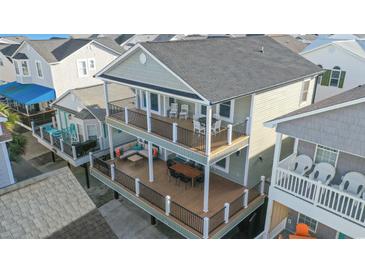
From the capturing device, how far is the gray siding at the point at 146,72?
12.6 m

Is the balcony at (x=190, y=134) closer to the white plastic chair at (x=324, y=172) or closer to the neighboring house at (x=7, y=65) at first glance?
the white plastic chair at (x=324, y=172)

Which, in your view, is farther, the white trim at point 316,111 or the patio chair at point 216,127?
the patio chair at point 216,127

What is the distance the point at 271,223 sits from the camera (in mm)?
13273

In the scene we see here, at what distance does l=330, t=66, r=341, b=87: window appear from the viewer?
76.4 ft

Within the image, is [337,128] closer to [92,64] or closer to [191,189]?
[191,189]

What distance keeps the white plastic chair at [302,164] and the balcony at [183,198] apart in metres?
2.47

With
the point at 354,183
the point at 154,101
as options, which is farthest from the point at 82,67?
the point at 354,183

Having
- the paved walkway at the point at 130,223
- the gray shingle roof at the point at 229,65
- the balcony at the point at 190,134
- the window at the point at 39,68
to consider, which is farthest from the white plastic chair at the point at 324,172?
the window at the point at 39,68

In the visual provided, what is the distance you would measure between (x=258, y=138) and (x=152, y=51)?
6724mm

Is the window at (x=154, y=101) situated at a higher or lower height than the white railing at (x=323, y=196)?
higher

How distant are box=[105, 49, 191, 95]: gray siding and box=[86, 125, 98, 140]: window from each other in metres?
5.45

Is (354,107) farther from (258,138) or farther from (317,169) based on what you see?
(258,138)

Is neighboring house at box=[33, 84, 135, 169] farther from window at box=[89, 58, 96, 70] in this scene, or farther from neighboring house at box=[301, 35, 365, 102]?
neighboring house at box=[301, 35, 365, 102]

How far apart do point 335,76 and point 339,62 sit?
44.7 inches
